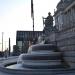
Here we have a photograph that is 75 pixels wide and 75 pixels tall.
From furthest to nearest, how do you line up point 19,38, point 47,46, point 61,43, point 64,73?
point 19,38 < point 61,43 < point 47,46 < point 64,73

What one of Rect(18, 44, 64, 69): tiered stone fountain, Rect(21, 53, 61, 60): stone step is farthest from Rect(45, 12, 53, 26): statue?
Rect(21, 53, 61, 60): stone step

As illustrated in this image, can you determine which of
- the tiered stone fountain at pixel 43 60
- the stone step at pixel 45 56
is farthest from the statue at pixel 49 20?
the stone step at pixel 45 56

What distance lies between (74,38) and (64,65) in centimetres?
110

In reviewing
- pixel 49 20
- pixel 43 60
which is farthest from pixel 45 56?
pixel 49 20

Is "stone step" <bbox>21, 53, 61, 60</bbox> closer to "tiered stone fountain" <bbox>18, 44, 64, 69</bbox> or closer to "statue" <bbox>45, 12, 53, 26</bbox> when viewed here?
"tiered stone fountain" <bbox>18, 44, 64, 69</bbox>

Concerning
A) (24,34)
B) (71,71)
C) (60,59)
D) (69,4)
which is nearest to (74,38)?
(60,59)

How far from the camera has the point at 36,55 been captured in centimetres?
1255

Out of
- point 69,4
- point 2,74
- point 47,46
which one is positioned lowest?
point 2,74

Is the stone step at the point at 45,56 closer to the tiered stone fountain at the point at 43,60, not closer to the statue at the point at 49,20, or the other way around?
the tiered stone fountain at the point at 43,60

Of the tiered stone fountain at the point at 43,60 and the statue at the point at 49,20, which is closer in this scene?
the tiered stone fountain at the point at 43,60

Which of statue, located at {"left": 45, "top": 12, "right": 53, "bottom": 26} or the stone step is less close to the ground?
statue, located at {"left": 45, "top": 12, "right": 53, "bottom": 26}

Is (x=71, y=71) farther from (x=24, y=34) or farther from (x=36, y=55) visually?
(x=24, y=34)

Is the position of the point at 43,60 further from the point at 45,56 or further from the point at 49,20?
the point at 49,20

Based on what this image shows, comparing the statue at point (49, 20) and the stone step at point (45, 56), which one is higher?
the statue at point (49, 20)
